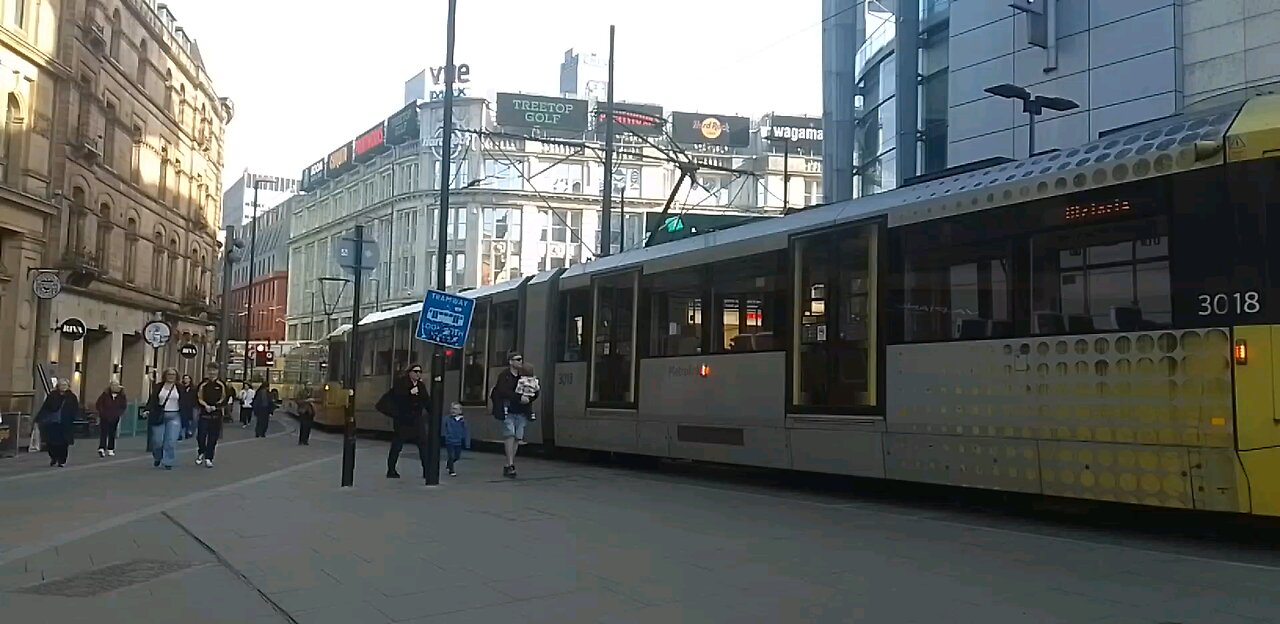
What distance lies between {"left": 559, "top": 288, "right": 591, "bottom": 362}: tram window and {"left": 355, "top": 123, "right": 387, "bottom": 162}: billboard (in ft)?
215

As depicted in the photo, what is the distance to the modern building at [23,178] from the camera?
26750mm

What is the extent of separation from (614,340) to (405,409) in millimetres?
3263

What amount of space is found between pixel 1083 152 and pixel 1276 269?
6.79 feet

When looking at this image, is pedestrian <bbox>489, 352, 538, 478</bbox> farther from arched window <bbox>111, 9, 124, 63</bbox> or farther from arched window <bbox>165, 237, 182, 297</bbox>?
arched window <bbox>165, 237, 182, 297</bbox>

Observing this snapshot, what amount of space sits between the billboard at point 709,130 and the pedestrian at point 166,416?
193 ft

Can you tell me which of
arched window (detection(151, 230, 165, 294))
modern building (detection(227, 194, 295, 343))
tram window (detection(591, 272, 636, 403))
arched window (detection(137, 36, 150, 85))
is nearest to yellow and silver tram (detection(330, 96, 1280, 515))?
tram window (detection(591, 272, 636, 403))

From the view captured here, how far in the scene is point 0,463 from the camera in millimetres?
20266

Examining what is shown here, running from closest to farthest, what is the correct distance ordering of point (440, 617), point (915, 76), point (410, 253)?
1. point (440, 617)
2. point (915, 76)
3. point (410, 253)

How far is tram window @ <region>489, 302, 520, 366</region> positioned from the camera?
20.5 meters

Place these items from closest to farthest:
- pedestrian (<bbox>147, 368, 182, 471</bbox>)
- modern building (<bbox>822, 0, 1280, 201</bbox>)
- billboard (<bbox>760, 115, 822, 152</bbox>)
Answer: pedestrian (<bbox>147, 368, 182, 471</bbox>) → modern building (<bbox>822, 0, 1280, 201</bbox>) → billboard (<bbox>760, 115, 822, 152</bbox>)

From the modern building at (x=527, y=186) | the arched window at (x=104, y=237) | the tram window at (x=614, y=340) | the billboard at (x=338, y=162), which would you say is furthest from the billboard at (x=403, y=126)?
the tram window at (x=614, y=340)

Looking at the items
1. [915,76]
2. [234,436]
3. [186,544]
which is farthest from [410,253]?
[186,544]

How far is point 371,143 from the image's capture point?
272 ft

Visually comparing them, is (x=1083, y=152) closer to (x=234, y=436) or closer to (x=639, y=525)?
(x=639, y=525)
